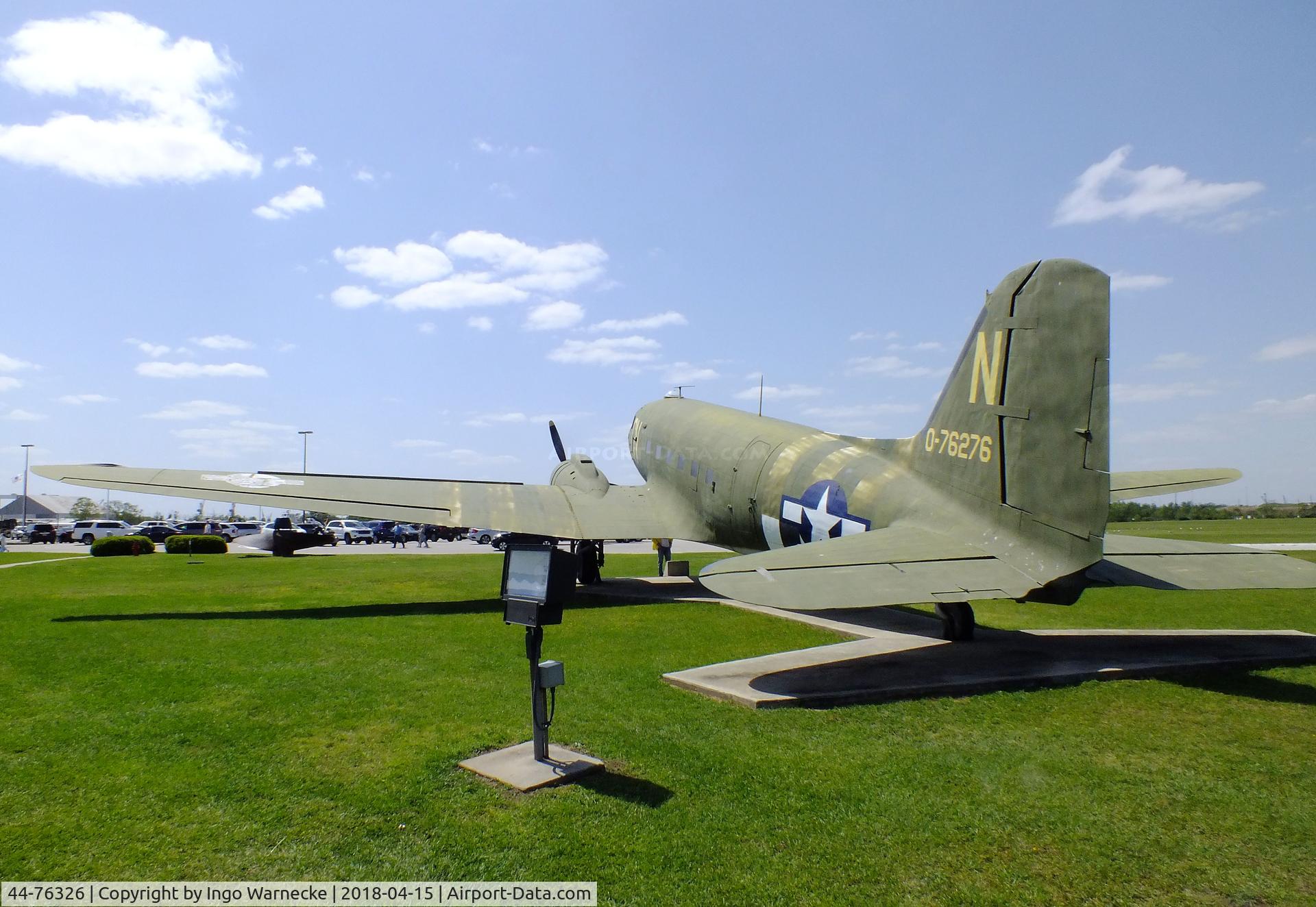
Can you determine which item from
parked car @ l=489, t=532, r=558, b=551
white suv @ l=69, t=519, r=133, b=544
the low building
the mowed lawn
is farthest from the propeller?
the low building

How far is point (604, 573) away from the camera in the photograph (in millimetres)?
26688

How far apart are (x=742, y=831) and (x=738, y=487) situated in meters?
11.8

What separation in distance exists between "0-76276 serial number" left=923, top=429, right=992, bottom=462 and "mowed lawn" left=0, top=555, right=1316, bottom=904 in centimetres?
312

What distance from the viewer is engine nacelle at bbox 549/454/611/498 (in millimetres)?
23250

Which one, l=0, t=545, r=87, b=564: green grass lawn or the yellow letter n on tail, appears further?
l=0, t=545, r=87, b=564: green grass lawn

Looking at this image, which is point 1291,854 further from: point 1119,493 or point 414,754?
point 1119,493

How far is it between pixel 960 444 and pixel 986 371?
1119mm

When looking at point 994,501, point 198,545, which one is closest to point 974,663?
point 994,501

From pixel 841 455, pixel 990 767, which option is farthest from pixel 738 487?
pixel 990 767

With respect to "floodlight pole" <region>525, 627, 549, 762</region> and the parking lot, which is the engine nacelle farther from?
"floodlight pole" <region>525, 627, 549, 762</region>

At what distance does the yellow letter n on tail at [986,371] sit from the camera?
389 inches

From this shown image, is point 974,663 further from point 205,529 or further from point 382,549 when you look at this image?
A: point 205,529

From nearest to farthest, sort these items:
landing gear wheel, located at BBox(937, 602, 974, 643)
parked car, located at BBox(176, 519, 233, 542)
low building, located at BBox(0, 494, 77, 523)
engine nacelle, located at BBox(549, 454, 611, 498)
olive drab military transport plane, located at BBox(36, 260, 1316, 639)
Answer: olive drab military transport plane, located at BBox(36, 260, 1316, 639) → landing gear wheel, located at BBox(937, 602, 974, 643) → engine nacelle, located at BBox(549, 454, 611, 498) → parked car, located at BBox(176, 519, 233, 542) → low building, located at BBox(0, 494, 77, 523)

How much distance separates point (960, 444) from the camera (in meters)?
10.6
